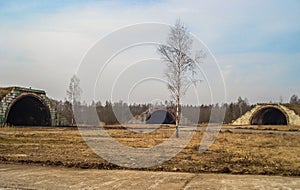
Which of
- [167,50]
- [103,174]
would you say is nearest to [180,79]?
[167,50]

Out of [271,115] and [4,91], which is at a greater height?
[4,91]

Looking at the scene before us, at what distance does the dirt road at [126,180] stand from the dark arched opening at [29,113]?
40656 millimetres

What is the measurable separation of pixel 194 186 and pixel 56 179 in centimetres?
388

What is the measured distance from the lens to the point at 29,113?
53.8 m

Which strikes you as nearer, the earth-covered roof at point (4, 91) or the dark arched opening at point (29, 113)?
the earth-covered roof at point (4, 91)

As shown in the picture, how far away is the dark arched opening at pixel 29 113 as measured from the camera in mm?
51250

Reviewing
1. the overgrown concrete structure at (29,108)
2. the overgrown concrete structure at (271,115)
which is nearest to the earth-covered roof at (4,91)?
the overgrown concrete structure at (29,108)

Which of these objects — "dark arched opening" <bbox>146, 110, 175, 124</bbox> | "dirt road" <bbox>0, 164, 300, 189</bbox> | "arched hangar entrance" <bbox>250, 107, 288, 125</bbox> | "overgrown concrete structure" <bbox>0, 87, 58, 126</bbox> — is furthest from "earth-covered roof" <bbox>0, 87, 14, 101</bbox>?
"arched hangar entrance" <bbox>250, 107, 288, 125</bbox>

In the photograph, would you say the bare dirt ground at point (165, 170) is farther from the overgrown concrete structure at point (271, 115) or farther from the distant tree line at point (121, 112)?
the overgrown concrete structure at point (271, 115)

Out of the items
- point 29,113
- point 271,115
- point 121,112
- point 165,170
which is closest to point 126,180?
point 165,170

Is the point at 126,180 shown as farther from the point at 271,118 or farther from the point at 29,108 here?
the point at 271,118

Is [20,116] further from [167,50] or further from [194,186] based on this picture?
[194,186]

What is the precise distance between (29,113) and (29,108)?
78cm

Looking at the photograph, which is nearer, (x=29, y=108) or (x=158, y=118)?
(x=29, y=108)
